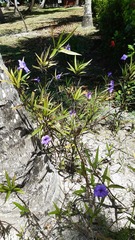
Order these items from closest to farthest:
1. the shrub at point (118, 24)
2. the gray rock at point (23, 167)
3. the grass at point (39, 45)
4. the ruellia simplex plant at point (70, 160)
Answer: the ruellia simplex plant at point (70, 160), the gray rock at point (23, 167), the shrub at point (118, 24), the grass at point (39, 45)

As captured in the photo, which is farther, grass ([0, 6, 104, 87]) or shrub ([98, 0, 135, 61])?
grass ([0, 6, 104, 87])

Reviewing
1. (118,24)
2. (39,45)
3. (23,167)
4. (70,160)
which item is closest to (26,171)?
(23,167)

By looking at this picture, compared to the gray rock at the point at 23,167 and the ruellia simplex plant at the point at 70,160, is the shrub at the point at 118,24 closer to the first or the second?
the ruellia simplex plant at the point at 70,160

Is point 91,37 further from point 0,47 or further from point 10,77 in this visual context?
point 10,77

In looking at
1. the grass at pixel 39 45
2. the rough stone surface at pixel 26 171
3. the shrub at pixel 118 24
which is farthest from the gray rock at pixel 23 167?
the shrub at pixel 118 24

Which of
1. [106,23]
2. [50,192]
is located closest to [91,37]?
[106,23]

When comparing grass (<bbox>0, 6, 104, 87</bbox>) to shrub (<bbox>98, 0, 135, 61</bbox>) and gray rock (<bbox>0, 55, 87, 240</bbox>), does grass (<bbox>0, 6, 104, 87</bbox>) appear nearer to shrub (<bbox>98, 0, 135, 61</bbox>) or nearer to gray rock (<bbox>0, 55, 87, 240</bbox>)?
shrub (<bbox>98, 0, 135, 61</bbox>)

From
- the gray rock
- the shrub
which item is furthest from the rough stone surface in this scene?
the shrub

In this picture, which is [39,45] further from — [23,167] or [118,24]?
[23,167]

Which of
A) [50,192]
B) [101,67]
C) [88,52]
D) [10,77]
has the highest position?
[88,52]

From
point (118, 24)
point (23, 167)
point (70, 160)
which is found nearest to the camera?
point (23, 167)

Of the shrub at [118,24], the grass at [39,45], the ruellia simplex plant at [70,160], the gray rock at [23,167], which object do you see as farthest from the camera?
the grass at [39,45]
